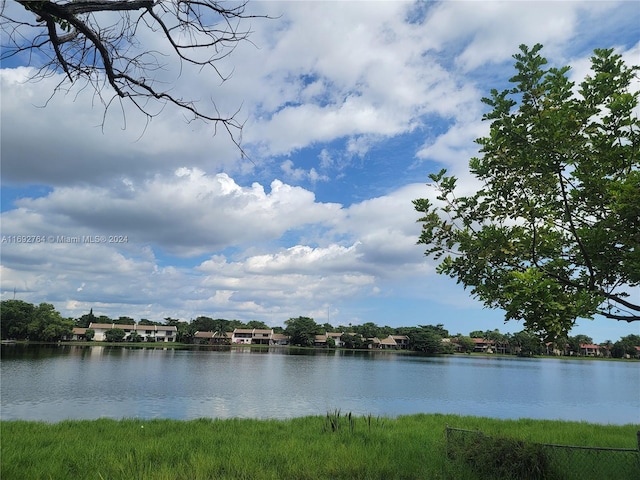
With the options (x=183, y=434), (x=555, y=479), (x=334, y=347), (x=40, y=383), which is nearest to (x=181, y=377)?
(x=40, y=383)

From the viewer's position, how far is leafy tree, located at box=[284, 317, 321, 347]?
5059 inches

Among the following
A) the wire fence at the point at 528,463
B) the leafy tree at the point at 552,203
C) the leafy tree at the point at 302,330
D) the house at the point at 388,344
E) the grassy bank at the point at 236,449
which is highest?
the leafy tree at the point at 552,203

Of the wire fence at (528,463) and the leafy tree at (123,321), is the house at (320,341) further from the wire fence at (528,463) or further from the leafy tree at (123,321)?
the wire fence at (528,463)

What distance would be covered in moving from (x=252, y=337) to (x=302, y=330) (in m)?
20.2

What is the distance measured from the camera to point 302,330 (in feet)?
420

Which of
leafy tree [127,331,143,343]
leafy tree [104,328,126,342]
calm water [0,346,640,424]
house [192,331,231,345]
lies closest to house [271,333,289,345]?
house [192,331,231,345]

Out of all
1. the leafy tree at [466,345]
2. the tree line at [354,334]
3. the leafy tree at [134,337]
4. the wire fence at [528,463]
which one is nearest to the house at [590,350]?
the tree line at [354,334]

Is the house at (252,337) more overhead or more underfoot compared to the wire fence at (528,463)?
more underfoot

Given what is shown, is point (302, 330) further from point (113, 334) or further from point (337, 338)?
point (113, 334)

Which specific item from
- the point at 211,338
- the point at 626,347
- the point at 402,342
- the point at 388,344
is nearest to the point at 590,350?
the point at 626,347

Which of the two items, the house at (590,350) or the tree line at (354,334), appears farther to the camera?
the house at (590,350)

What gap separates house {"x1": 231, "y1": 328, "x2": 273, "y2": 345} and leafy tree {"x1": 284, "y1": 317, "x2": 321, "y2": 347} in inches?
352

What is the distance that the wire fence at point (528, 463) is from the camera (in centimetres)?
755

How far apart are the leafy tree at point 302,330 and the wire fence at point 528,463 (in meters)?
122
